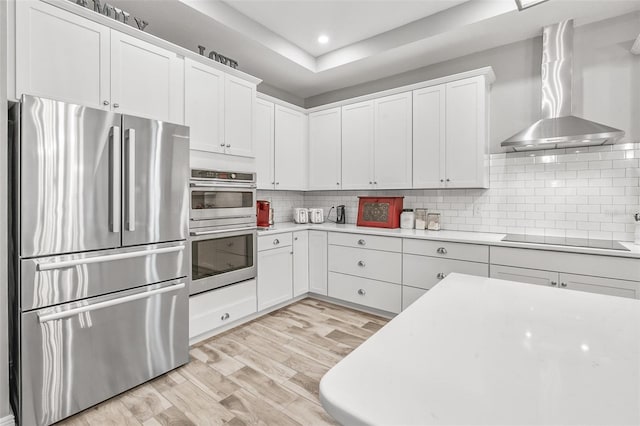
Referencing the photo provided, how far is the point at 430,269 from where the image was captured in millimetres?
3088

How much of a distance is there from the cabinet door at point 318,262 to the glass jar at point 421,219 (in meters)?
1.04

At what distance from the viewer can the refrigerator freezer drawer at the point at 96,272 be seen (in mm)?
1746

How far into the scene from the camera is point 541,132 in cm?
274

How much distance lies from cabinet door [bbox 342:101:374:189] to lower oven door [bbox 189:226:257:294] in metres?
1.41

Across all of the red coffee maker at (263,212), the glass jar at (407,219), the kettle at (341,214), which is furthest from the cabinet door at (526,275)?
the red coffee maker at (263,212)

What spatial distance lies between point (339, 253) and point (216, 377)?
70.8 inches

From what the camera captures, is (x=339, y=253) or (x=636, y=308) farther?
(x=339, y=253)

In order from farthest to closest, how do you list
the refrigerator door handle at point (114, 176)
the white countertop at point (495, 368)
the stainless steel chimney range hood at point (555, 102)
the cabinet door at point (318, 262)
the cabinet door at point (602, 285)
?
the cabinet door at point (318, 262) → the stainless steel chimney range hood at point (555, 102) → the cabinet door at point (602, 285) → the refrigerator door handle at point (114, 176) → the white countertop at point (495, 368)

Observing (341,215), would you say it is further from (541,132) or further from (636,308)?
(636,308)

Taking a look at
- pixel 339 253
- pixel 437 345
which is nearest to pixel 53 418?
pixel 437 345

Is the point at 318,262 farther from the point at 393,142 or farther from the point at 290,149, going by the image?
the point at 393,142

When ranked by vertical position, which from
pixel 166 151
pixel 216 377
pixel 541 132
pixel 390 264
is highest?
pixel 541 132

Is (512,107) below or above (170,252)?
above

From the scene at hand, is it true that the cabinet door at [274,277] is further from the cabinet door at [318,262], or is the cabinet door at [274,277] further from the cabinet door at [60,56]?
the cabinet door at [60,56]
